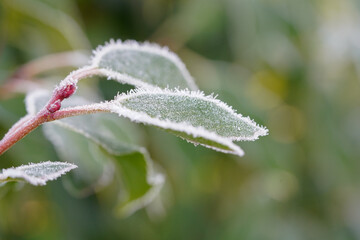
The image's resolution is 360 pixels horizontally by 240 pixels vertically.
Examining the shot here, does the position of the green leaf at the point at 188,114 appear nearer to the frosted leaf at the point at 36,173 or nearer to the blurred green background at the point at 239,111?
the frosted leaf at the point at 36,173

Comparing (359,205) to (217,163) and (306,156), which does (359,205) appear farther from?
(217,163)

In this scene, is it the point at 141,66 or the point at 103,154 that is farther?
the point at 103,154

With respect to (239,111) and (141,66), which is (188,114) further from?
(239,111)

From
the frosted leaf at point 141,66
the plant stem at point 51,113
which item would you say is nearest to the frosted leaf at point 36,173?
the plant stem at point 51,113

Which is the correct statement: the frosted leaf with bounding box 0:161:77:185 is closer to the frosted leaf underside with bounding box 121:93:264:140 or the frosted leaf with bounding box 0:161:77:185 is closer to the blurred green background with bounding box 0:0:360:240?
the frosted leaf underside with bounding box 121:93:264:140

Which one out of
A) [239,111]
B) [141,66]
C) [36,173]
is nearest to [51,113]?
[36,173]

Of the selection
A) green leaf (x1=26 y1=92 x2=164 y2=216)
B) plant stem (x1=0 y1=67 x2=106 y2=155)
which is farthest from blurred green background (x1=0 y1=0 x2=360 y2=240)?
plant stem (x1=0 y1=67 x2=106 y2=155)

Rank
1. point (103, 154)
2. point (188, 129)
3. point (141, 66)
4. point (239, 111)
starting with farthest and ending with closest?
point (239, 111) → point (103, 154) → point (141, 66) → point (188, 129)

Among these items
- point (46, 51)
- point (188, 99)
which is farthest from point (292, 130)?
point (188, 99)
